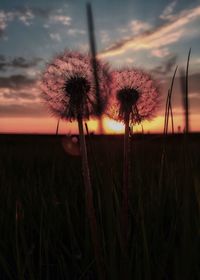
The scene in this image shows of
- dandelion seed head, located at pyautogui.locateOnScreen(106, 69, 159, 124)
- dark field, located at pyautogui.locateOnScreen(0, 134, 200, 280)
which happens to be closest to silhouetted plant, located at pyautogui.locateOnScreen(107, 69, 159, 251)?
dandelion seed head, located at pyautogui.locateOnScreen(106, 69, 159, 124)

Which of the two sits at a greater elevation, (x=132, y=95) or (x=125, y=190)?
(x=132, y=95)

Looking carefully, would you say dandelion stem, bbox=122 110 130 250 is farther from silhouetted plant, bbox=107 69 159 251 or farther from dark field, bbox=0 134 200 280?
silhouetted plant, bbox=107 69 159 251

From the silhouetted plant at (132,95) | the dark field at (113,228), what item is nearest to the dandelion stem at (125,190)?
the dark field at (113,228)

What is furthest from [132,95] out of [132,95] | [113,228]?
[113,228]

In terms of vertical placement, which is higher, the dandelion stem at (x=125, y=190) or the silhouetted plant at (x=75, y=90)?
the silhouetted plant at (x=75, y=90)

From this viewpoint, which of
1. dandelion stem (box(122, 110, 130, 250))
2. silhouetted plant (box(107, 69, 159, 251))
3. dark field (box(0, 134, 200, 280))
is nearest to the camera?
dark field (box(0, 134, 200, 280))

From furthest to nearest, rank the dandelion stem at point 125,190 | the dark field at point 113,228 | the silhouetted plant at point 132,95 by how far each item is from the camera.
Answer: the silhouetted plant at point 132,95
the dandelion stem at point 125,190
the dark field at point 113,228

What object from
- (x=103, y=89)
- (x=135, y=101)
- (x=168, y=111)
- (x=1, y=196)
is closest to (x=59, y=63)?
(x=103, y=89)

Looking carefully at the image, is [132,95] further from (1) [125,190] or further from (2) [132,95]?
(1) [125,190]

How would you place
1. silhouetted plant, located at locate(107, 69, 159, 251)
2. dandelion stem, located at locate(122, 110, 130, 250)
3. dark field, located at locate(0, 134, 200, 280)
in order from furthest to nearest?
1. silhouetted plant, located at locate(107, 69, 159, 251)
2. dandelion stem, located at locate(122, 110, 130, 250)
3. dark field, located at locate(0, 134, 200, 280)

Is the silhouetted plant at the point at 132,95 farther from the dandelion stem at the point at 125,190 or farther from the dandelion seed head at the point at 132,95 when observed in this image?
the dandelion stem at the point at 125,190

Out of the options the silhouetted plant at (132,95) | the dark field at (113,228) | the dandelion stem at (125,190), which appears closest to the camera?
the dark field at (113,228)

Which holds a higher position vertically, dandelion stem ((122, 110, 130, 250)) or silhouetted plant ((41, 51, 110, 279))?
silhouetted plant ((41, 51, 110, 279))

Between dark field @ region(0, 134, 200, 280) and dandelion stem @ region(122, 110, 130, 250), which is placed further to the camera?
dandelion stem @ region(122, 110, 130, 250)
